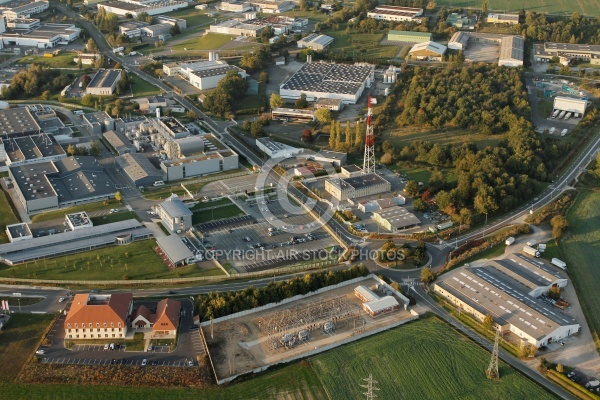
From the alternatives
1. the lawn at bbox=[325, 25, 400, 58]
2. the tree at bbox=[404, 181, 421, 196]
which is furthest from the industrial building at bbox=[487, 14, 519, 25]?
the tree at bbox=[404, 181, 421, 196]

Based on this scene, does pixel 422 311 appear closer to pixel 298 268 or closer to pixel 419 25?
pixel 298 268

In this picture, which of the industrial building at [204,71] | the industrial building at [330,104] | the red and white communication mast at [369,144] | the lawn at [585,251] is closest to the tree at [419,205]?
the red and white communication mast at [369,144]

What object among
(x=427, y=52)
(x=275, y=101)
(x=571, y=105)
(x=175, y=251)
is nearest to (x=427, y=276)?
(x=175, y=251)

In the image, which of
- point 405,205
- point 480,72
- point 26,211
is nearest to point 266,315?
point 405,205

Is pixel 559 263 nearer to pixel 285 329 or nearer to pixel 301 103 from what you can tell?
pixel 285 329

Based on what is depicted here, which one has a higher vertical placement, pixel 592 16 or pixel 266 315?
pixel 592 16
